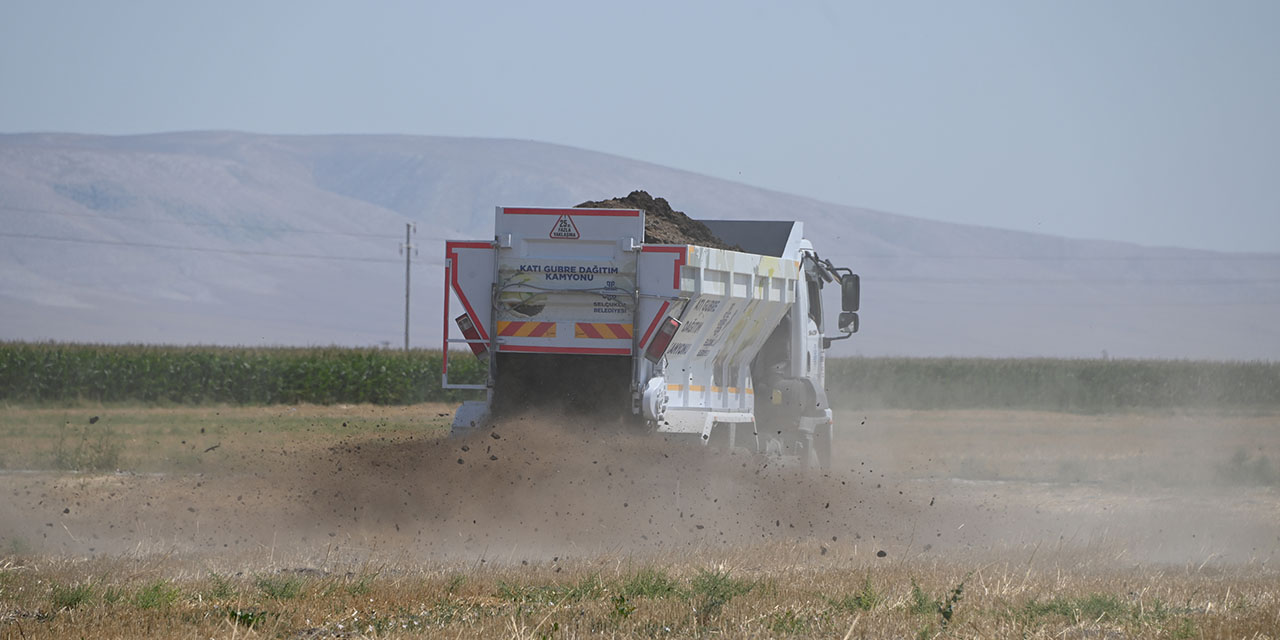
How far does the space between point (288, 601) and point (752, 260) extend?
673 cm

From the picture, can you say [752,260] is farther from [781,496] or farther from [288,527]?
[288,527]

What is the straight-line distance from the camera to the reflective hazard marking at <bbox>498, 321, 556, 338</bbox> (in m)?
13.1

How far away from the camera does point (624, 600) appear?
829cm

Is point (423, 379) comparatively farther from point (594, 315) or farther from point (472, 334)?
point (594, 315)

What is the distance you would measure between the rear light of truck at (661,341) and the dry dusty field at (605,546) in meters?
0.82

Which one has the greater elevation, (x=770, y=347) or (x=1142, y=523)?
(x=770, y=347)

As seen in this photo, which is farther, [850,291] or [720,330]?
[850,291]

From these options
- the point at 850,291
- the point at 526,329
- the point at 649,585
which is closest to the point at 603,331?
the point at 526,329

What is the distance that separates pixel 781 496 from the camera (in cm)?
1422

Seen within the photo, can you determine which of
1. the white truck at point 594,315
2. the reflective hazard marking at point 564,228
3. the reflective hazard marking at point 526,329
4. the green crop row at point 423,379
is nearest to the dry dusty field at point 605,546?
the white truck at point 594,315

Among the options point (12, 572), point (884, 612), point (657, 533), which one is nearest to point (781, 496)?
point (657, 533)

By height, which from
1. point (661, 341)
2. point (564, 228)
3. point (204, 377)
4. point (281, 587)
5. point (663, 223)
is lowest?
point (281, 587)

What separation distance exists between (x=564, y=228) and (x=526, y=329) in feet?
3.20

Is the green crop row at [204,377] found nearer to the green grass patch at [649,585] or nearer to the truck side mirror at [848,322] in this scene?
the truck side mirror at [848,322]
